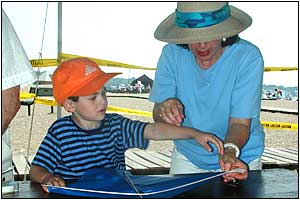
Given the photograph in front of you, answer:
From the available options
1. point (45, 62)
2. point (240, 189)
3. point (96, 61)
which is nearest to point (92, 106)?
point (240, 189)

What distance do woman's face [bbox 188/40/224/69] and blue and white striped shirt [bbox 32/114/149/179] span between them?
0.39 metres

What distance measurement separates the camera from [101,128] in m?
1.84

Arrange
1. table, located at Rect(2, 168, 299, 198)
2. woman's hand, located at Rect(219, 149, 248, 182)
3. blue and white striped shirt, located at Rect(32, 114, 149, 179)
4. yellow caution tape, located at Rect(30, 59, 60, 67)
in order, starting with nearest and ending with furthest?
table, located at Rect(2, 168, 299, 198) < woman's hand, located at Rect(219, 149, 248, 182) < blue and white striped shirt, located at Rect(32, 114, 149, 179) < yellow caution tape, located at Rect(30, 59, 60, 67)

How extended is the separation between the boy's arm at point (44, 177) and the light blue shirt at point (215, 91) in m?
0.60

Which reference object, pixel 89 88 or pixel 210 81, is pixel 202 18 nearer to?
pixel 210 81

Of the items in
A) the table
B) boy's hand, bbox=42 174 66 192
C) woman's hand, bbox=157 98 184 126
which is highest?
woman's hand, bbox=157 98 184 126

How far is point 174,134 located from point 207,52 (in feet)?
1.06

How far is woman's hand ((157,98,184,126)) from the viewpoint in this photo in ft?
6.11

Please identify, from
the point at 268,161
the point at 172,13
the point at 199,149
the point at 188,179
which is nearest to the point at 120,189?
the point at 188,179

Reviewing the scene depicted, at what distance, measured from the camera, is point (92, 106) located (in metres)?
1.83

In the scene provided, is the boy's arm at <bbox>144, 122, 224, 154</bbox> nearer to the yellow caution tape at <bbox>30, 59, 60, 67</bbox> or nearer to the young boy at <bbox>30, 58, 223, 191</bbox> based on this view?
the young boy at <bbox>30, 58, 223, 191</bbox>

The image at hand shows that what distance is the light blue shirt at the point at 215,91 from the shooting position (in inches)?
73.0

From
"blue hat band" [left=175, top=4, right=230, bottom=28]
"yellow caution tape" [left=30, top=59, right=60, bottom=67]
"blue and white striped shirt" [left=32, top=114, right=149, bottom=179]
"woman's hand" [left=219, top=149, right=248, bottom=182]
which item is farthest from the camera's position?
"yellow caution tape" [left=30, top=59, right=60, bottom=67]

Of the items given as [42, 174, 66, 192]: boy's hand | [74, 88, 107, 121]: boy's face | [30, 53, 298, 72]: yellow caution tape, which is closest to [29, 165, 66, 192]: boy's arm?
[42, 174, 66, 192]: boy's hand
